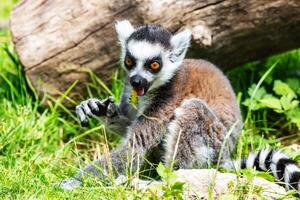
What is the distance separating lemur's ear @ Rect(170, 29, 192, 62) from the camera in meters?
5.50

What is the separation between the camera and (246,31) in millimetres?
6117

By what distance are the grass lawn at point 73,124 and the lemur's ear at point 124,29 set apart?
0.85m

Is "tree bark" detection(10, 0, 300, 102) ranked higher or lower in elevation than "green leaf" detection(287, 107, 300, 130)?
higher

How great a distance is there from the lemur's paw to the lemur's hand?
0.73 meters

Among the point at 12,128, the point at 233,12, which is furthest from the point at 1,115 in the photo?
the point at 233,12

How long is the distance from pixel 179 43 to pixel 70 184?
1.60 meters

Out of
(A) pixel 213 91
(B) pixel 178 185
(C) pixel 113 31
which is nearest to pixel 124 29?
(C) pixel 113 31

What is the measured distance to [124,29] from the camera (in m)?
5.56

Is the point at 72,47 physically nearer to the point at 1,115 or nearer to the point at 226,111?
the point at 1,115

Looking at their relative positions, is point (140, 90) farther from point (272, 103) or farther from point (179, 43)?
point (272, 103)

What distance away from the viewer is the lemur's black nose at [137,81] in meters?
5.16

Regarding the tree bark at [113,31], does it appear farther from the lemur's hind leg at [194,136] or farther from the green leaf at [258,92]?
the lemur's hind leg at [194,136]

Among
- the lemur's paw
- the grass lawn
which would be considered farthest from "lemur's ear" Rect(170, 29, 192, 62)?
the lemur's paw

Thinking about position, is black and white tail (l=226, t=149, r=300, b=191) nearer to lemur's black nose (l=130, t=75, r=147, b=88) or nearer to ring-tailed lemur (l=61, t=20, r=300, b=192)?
ring-tailed lemur (l=61, t=20, r=300, b=192)
